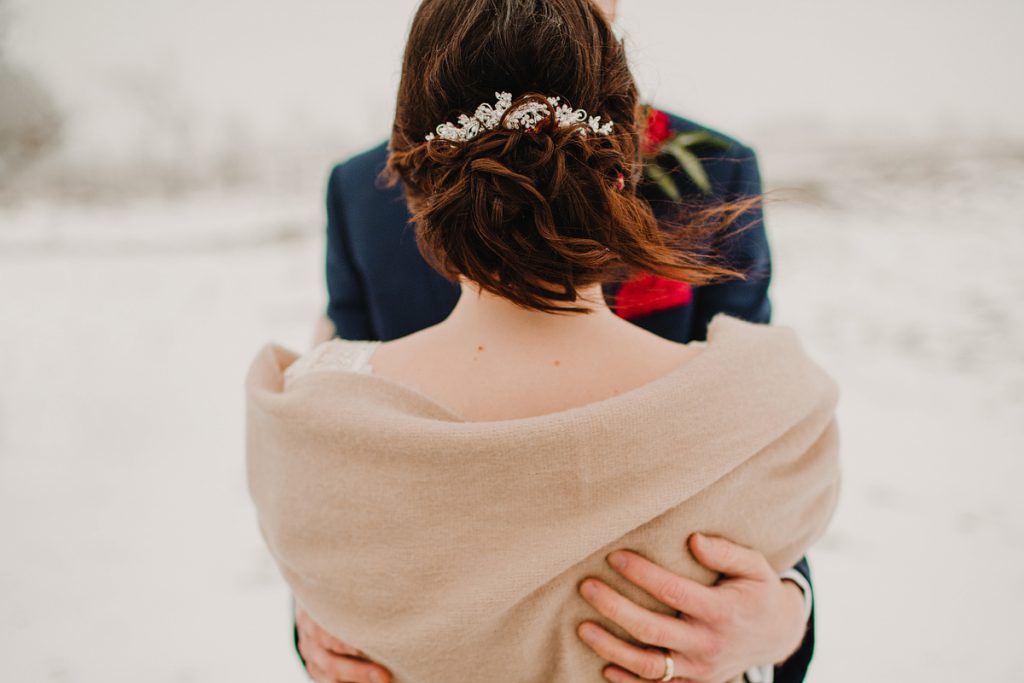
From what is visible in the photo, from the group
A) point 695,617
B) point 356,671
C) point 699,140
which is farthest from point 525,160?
point 356,671

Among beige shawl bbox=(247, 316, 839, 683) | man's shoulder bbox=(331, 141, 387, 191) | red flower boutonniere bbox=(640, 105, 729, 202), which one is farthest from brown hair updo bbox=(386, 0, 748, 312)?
man's shoulder bbox=(331, 141, 387, 191)

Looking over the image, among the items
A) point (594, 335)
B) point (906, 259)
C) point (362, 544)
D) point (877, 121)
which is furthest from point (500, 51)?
point (877, 121)

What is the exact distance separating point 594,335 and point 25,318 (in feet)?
18.3

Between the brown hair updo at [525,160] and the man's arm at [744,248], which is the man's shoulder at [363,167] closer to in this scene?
the brown hair updo at [525,160]

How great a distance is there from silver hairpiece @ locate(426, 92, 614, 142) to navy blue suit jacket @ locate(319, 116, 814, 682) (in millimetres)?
390

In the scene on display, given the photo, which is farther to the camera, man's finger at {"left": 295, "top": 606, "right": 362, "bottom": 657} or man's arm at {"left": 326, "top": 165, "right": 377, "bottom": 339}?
man's arm at {"left": 326, "top": 165, "right": 377, "bottom": 339}

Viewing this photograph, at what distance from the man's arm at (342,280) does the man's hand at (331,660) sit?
0.62 m

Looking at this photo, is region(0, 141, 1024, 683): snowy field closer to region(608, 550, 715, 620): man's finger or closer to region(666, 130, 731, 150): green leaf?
region(666, 130, 731, 150): green leaf

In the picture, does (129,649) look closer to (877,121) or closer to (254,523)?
(254,523)

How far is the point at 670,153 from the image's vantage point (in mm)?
1071

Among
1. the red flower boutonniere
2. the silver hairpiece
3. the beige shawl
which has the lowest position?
the beige shawl

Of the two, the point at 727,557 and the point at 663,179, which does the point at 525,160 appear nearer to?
the point at 663,179

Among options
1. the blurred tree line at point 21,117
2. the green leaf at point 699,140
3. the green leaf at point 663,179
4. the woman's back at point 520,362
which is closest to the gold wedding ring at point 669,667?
the woman's back at point 520,362

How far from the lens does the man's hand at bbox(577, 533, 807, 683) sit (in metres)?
0.70
